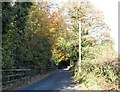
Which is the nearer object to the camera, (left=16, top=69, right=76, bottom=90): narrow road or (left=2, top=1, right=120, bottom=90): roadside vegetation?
(left=2, top=1, right=120, bottom=90): roadside vegetation

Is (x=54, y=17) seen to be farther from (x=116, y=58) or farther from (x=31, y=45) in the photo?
(x=116, y=58)

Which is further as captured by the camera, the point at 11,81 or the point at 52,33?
the point at 52,33

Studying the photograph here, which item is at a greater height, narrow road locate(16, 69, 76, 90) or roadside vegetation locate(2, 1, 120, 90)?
roadside vegetation locate(2, 1, 120, 90)

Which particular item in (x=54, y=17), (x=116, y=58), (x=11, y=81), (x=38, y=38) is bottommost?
(x=11, y=81)

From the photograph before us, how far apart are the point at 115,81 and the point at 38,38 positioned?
1664 centimetres

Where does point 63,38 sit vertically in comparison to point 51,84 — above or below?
above

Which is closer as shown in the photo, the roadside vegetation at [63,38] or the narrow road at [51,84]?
the roadside vegetation at [63,38]

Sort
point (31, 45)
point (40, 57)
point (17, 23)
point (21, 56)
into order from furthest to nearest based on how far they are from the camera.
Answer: point (40, 57)
point (31, 45)
point (21, 56)
point (17, 23)

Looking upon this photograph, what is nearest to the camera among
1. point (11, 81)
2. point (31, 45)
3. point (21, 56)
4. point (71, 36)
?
point (11, 81)

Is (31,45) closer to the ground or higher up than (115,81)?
higher up

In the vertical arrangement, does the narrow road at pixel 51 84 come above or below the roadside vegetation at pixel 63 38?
below

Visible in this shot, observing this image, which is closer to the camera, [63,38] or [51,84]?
[51,84]

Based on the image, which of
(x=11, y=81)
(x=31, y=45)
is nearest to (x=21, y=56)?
(x=31, y=45)

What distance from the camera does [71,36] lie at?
38812 mm
